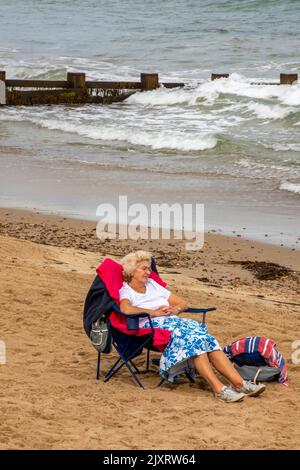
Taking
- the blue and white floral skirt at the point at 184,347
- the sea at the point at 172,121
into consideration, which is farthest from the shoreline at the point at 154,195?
the blue and white floral skirt at the point at 184,347

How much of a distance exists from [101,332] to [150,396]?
59 centimetres

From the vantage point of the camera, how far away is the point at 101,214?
13180 millimetres

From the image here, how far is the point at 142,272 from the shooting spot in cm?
742

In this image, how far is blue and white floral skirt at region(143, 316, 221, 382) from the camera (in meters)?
7.09

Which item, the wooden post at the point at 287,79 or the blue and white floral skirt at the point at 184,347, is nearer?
the blue and white floral skirt at the point at 184,347

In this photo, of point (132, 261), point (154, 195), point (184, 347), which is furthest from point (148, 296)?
point (154, 195)

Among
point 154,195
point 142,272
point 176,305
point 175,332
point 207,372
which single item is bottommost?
point 207,372

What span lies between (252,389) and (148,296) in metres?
1.08

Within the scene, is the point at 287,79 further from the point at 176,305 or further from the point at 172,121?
the point at 176,305

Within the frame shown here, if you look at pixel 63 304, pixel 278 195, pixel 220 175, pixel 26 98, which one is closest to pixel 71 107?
pixel 26 98

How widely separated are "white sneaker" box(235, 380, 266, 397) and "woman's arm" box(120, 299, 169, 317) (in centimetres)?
80

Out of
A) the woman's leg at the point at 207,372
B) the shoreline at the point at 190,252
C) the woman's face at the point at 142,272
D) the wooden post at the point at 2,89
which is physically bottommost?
the woman's leg at the point at 207,372

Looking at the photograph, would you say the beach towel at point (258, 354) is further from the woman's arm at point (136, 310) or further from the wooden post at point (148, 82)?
the wooden post at point (148, 82)

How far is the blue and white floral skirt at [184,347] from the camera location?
23.2 ft
